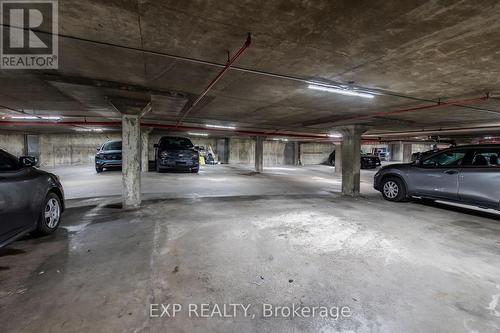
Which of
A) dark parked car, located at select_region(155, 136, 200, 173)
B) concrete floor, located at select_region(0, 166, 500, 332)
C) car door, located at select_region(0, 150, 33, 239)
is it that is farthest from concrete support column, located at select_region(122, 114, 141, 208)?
dark parked car, located at select_region(155, 136, 200, 173)

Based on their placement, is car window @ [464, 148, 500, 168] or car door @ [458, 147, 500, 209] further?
car window @ [464, 148, 500, 168]

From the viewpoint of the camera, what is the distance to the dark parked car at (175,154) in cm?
1182

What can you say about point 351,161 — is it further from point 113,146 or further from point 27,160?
point 113,146

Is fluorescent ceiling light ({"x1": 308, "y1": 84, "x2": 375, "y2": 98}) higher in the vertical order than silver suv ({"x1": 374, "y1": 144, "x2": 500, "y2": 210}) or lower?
higher

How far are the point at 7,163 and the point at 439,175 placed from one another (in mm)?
7434

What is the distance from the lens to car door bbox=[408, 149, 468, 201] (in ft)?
17.2

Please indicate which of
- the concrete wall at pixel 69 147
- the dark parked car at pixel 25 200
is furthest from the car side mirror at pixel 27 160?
the concrete wall at pixel 69 147

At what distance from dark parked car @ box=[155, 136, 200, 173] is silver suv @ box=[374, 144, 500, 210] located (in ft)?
27.9

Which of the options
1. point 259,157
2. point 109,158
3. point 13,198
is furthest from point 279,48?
point 259,157

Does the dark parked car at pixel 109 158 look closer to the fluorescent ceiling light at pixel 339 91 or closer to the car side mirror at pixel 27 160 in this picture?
the car side mirror at pixel 27 160

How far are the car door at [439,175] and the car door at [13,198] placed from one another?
23.7 ft

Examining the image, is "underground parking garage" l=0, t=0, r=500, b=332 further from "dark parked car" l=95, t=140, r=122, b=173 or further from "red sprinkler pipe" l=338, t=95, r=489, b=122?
"dark parked car" l=95, t=140, r=122, b=173

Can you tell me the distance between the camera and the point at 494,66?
10.9 ft

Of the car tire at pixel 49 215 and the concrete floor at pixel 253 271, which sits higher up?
the car tire at pixel 49 215
